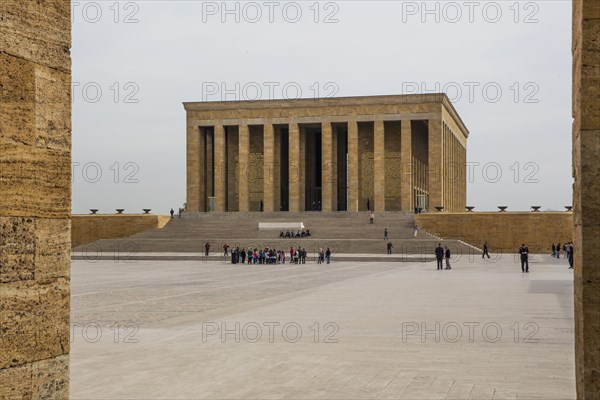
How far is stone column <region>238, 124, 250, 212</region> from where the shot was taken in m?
66.1

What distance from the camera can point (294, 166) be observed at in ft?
213

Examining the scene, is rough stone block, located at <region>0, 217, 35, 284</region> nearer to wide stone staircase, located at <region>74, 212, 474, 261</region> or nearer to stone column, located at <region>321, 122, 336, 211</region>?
wide stone staircase, located at <region>74, 212, 474, 261</region>

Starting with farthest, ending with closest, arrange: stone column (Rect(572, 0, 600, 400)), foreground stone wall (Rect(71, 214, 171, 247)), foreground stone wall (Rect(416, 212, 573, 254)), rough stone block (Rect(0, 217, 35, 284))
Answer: foreground stone wall (Rect(71, 214, 171, 247)), foreground stone wall (Rect(416, 212, 573, 254)), stone column (Rect(572, 0, 600, 400)), rough stone block (Rect(0, 217, 35, 284))

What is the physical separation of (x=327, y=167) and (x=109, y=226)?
1870 centimetres

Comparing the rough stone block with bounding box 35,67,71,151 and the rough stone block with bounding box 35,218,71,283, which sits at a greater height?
the rough stone block with bounding box 35,67,71,151

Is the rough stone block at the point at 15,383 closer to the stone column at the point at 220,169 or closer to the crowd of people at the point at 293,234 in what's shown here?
the crowd of people at the point at 293,234

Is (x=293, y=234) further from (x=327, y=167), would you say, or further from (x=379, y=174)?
(x=379, y=174)

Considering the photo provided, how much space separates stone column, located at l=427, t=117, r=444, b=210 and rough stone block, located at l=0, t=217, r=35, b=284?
58.8 metres

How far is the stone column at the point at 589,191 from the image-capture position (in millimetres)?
5105

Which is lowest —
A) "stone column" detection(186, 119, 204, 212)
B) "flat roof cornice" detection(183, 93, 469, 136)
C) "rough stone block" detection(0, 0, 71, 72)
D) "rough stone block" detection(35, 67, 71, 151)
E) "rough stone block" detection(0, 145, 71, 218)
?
"rough stone block" detection(0, 145, 71, 218)

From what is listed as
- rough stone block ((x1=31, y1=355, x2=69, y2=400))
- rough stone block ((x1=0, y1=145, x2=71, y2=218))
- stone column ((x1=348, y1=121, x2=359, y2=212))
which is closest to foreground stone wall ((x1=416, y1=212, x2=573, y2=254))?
stone column ((x1=348, y1=121, x2=359, y2=212))

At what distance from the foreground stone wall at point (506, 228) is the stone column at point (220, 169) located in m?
20.4

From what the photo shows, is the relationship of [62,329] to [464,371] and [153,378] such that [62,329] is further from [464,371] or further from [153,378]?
[464,371]

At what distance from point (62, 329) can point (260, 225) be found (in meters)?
49.7
